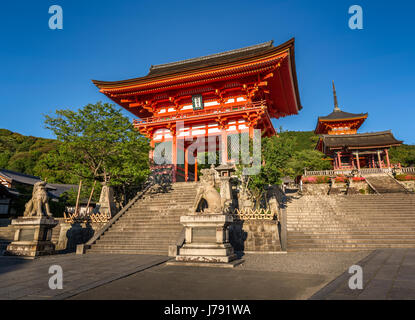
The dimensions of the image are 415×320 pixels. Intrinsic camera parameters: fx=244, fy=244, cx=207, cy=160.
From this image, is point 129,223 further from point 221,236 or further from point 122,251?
point 221,236

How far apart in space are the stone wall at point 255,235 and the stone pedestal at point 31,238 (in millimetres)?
7786

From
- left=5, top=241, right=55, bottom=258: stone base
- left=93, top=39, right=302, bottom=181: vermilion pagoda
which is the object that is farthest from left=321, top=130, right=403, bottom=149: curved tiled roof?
left=5, top=241, right=55, bottom=258: stone base

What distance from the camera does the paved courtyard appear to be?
13.7 ft

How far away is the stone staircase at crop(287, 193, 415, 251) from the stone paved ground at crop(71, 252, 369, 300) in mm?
4096

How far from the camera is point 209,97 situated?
71.2ft

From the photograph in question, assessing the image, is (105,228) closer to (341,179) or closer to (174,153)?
(174,153)

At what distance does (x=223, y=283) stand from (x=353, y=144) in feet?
103

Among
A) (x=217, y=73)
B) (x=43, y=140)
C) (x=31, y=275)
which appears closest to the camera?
(x=31, y=275)

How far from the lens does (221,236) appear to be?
7582 mm

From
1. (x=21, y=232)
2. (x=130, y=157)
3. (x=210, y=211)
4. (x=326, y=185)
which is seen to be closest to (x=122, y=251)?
(x=21, y=232)
